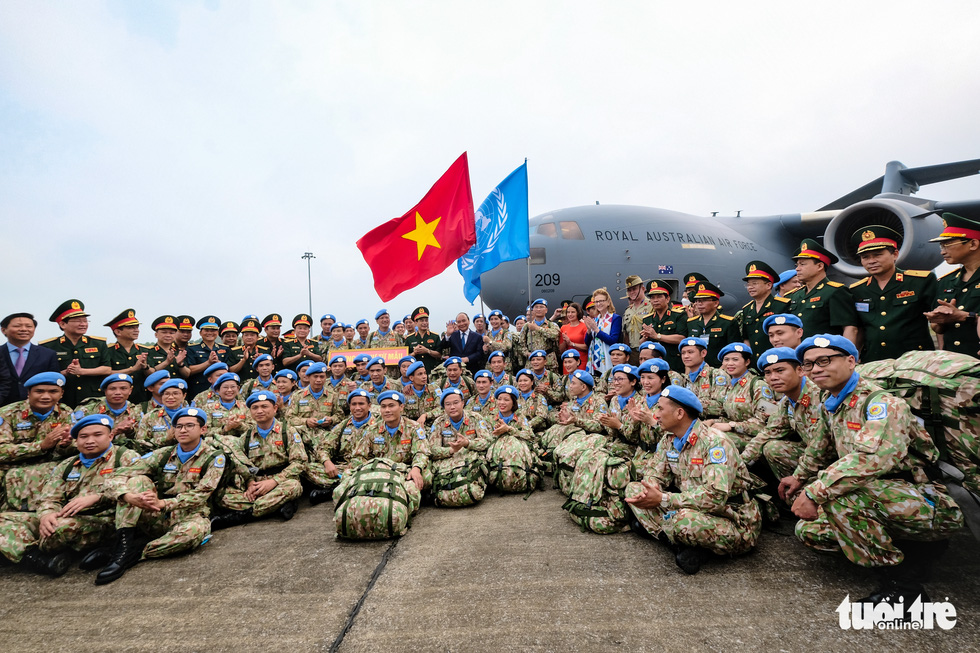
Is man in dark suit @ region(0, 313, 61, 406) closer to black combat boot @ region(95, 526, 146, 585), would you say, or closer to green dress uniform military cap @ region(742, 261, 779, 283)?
black combat boot @ region(95, 526, 146, 585)

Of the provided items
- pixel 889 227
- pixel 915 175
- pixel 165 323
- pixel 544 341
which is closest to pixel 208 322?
pixel 165 323

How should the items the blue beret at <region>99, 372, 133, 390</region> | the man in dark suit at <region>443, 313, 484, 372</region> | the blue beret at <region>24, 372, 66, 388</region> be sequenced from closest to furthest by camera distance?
the blue beret at <region>24, 372, 66, 388</region>, the blue beret at <region>99, 372, 133, 390</region>, the man in dark suit at <region>443, 313, 484, 372</region>

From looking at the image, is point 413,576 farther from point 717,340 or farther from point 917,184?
point 917,184

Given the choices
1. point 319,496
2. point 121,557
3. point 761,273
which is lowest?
point 319,496

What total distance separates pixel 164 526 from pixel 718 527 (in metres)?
4.85

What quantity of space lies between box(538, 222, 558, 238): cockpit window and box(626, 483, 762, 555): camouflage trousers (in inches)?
333

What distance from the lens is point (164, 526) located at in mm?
4281

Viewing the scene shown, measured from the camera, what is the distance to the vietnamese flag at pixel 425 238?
325 inches

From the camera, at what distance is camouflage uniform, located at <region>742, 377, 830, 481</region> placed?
3803mm

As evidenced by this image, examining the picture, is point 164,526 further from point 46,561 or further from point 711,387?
point 711,387

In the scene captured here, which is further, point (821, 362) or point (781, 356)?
point (781, 356)

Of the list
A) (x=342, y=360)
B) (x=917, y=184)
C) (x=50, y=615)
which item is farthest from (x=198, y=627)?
(x=917, y=184)

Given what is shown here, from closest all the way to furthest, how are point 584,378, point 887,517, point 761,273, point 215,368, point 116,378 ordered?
point 887,517, point 116,378, point 761,273, point 584,378, point 215,368

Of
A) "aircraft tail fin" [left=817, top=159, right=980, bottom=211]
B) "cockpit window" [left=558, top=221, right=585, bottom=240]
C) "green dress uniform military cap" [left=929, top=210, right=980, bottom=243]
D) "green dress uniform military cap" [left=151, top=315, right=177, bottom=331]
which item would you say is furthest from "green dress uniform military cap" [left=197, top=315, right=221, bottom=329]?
"aircraft tail fin" [left=817, top=159, right=980, bottom=211]
